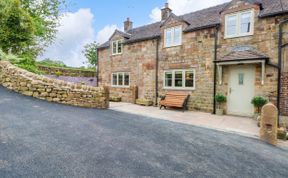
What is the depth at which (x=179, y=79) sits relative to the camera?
37.6 feet

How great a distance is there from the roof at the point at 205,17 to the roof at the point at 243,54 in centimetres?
171

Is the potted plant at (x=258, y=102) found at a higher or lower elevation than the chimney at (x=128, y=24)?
lower

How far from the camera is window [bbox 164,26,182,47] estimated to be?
37.5ft

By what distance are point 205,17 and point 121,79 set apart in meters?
Answer: 8.04

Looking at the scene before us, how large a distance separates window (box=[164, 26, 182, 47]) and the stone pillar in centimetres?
711

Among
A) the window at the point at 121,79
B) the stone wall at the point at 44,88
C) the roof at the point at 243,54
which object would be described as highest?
the roof at the point at 243,54

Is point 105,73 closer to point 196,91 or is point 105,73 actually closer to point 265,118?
point 196,91

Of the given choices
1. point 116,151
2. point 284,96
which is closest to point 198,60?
point 284,96

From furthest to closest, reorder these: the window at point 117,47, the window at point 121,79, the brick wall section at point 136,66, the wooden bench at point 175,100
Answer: the window at point 117,47 → the window at point 121,79 → the brick wall section at point 136,66 → the wooden bench at point 175,100

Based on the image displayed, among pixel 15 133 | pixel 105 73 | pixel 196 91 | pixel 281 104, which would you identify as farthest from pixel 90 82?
pixel 281 104

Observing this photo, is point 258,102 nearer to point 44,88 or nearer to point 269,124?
point 269,124

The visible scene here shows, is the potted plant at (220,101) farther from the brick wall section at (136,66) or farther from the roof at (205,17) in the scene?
the brick wall section at (136,66)

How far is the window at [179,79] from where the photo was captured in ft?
35.6

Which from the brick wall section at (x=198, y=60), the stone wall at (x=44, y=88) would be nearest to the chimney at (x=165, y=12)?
the brick wall section at (x=198, y=60)
